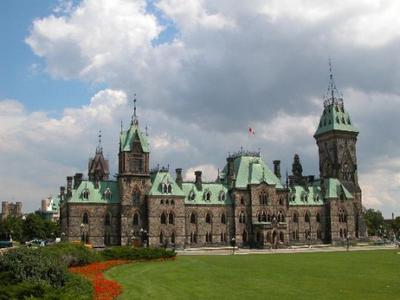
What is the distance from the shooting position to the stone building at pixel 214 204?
89.4 metres

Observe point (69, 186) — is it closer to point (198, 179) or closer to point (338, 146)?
point (198, 179)

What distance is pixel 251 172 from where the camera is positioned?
10169 centimetres

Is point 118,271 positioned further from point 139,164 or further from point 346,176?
point 346,176

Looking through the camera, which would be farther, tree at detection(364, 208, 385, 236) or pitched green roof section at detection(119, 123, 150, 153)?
tree at detection(364, 208, 385, 236)

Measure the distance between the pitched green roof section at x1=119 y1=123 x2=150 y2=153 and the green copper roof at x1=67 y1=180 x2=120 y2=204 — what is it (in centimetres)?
685

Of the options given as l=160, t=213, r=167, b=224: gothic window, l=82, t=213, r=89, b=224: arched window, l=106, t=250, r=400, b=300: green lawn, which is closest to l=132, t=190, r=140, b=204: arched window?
l=160, t=213, r=167, b=224: gothic window

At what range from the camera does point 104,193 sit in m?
90.4

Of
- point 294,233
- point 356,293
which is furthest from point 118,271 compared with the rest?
point 294,233

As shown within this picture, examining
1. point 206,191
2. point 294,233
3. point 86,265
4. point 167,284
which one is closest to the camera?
point 167,284

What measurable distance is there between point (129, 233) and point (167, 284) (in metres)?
55.9

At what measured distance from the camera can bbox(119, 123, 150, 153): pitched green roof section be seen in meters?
92.2

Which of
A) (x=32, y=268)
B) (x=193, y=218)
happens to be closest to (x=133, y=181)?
(x=193, y=218)

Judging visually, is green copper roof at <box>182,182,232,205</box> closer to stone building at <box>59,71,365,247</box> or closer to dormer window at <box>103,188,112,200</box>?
stone building at <box>59,71,365,247</box>

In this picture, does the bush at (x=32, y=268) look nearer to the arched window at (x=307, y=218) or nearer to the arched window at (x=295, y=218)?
the arched window at (x=295, y=218)
